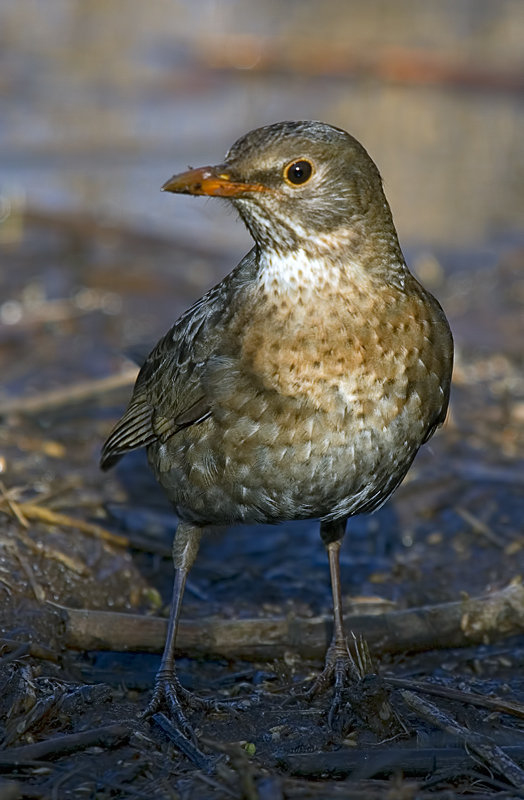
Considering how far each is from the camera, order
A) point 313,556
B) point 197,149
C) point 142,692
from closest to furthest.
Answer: point 142,692 → point 313,556 → point 197,149

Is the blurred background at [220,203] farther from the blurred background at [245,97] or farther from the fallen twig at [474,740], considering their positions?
the fallen twig at [474,740]

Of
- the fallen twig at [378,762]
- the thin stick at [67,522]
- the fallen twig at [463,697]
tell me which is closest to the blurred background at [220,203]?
the thin stick at [67,522]

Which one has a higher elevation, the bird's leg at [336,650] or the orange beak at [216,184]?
the orange beak at [216,184]

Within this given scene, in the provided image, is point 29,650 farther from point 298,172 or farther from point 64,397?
point 64,397

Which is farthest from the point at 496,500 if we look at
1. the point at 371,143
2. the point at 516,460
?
the point at 371,143

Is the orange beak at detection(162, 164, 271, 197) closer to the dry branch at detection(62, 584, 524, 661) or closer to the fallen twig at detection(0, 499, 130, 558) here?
the dry branch at detection(62, 584, 524, 661)

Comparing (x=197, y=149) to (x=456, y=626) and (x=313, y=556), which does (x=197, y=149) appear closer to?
(x=313, y=556)
